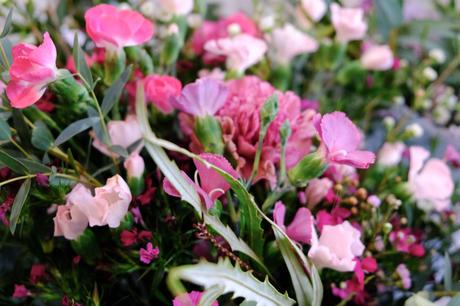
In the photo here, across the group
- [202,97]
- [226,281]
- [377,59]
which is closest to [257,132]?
[202,97]

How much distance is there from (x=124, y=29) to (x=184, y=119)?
0.09 meters

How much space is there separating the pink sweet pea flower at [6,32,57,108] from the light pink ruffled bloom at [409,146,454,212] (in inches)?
12.3

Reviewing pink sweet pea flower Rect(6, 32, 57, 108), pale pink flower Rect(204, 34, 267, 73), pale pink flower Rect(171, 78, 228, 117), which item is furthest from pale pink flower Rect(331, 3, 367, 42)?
pink sweet pea flower Rect(6, 32, 57, 108)

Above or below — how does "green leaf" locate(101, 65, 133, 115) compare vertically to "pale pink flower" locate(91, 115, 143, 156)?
above

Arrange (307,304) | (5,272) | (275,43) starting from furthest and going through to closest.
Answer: (275,43) → (5,272) → (307,304)

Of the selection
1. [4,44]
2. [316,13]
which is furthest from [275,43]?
[4,44]

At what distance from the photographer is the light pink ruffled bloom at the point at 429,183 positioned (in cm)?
51

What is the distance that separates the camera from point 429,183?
1.67ft

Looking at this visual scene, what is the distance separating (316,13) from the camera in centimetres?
62

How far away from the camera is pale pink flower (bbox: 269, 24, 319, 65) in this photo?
59 cm

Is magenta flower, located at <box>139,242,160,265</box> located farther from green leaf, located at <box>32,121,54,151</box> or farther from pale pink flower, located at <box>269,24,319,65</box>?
pale pink flower, located at <box>269,24,319,65</box>

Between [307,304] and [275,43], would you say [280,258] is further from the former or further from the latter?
[275,43]

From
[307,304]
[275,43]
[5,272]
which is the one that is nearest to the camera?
[307,304]

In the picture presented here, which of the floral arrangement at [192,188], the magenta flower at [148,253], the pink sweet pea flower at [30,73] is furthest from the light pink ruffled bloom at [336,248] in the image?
the pink sweet pea flower at [30,73]
